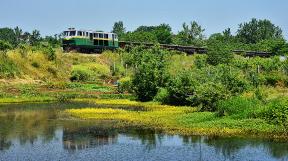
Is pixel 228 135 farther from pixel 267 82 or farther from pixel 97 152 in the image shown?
pixel 267 82

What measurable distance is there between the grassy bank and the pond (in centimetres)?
169

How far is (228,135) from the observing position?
34.7m

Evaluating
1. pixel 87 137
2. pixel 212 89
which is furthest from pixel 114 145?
pixel 212 89

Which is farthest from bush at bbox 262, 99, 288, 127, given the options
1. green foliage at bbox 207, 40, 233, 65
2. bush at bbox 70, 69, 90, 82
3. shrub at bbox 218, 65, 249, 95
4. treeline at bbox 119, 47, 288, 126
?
green foliage at bbox 207, 40, 233, 65

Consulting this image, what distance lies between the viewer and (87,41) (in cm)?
9488

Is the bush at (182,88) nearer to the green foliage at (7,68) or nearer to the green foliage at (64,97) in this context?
the green foliage at (64,97)

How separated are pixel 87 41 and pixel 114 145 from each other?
209 feet

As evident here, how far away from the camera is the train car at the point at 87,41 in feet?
305

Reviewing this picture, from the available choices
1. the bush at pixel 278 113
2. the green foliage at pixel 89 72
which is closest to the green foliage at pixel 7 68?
the green foliage at pixel 89 72

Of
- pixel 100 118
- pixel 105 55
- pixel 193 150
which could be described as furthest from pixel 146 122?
pixel 105 55

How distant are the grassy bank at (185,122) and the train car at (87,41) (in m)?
40.8

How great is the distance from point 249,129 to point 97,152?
452 inches

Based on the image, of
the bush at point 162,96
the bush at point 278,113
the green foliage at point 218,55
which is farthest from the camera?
the green foliage at point 218,55

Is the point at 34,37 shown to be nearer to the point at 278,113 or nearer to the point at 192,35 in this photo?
the point at 192,35
